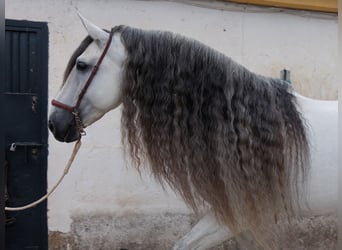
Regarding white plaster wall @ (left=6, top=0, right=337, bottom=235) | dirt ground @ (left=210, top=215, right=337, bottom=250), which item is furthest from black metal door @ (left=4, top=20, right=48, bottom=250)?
dirt ground @ (left=210, top=215, right=337, bottom=250)

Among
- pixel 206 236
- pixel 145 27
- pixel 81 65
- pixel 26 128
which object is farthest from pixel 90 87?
pixel 145 27

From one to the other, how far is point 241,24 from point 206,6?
0.33 meters

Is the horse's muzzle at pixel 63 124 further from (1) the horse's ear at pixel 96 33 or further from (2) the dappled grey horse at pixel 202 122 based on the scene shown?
(1) the horse's ear at pixel 96 33

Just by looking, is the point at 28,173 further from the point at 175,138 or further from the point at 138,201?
the point at 175,138

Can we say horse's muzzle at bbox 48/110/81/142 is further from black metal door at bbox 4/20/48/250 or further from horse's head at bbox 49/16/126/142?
black metal door at bbox 4/20/48/250

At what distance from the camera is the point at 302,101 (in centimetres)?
211

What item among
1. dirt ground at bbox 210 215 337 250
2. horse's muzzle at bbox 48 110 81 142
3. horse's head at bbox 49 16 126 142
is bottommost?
dirt ground at bbox 210 215 337 250

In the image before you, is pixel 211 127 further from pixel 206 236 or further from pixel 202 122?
pixel 206 236

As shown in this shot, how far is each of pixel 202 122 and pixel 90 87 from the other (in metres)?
0.52

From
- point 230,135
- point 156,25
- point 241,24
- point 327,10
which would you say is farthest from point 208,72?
point 327,10

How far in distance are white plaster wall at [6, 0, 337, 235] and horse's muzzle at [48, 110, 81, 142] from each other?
1253mm

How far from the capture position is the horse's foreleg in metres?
2.04

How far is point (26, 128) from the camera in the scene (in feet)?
10.4

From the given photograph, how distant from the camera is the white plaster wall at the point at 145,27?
127 inches
